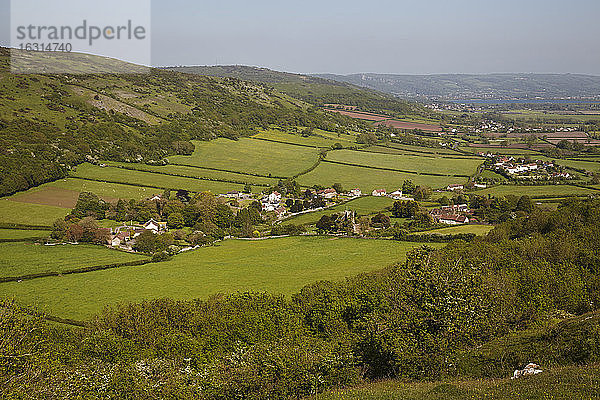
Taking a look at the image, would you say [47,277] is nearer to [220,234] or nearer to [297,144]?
[220,234]

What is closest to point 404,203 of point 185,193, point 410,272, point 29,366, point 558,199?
point 558,199

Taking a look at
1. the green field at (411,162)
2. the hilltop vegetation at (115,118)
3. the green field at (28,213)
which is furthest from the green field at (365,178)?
the green field at (28,213)

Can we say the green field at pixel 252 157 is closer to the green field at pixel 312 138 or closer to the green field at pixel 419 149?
the green field at pixel 312 138

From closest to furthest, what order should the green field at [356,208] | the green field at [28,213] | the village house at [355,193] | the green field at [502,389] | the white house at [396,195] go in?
the green field at [502,389], the green field at [28,213], the green field at [356,208], the white house at [396,195], the village house at [355,193]

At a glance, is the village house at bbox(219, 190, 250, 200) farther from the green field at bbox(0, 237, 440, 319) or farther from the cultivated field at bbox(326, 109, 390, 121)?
the cultivated field at bbox(326, 109, 390, 121)

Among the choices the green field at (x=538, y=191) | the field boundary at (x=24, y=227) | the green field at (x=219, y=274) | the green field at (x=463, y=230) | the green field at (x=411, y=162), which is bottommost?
the green field at (x=219, y=274)

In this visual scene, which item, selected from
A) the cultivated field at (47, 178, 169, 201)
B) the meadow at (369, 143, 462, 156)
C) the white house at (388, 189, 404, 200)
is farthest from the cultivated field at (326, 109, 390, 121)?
the cultivated field at (47, 178, 169, 201)

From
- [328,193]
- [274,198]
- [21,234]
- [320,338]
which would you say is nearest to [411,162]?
[328,193]
